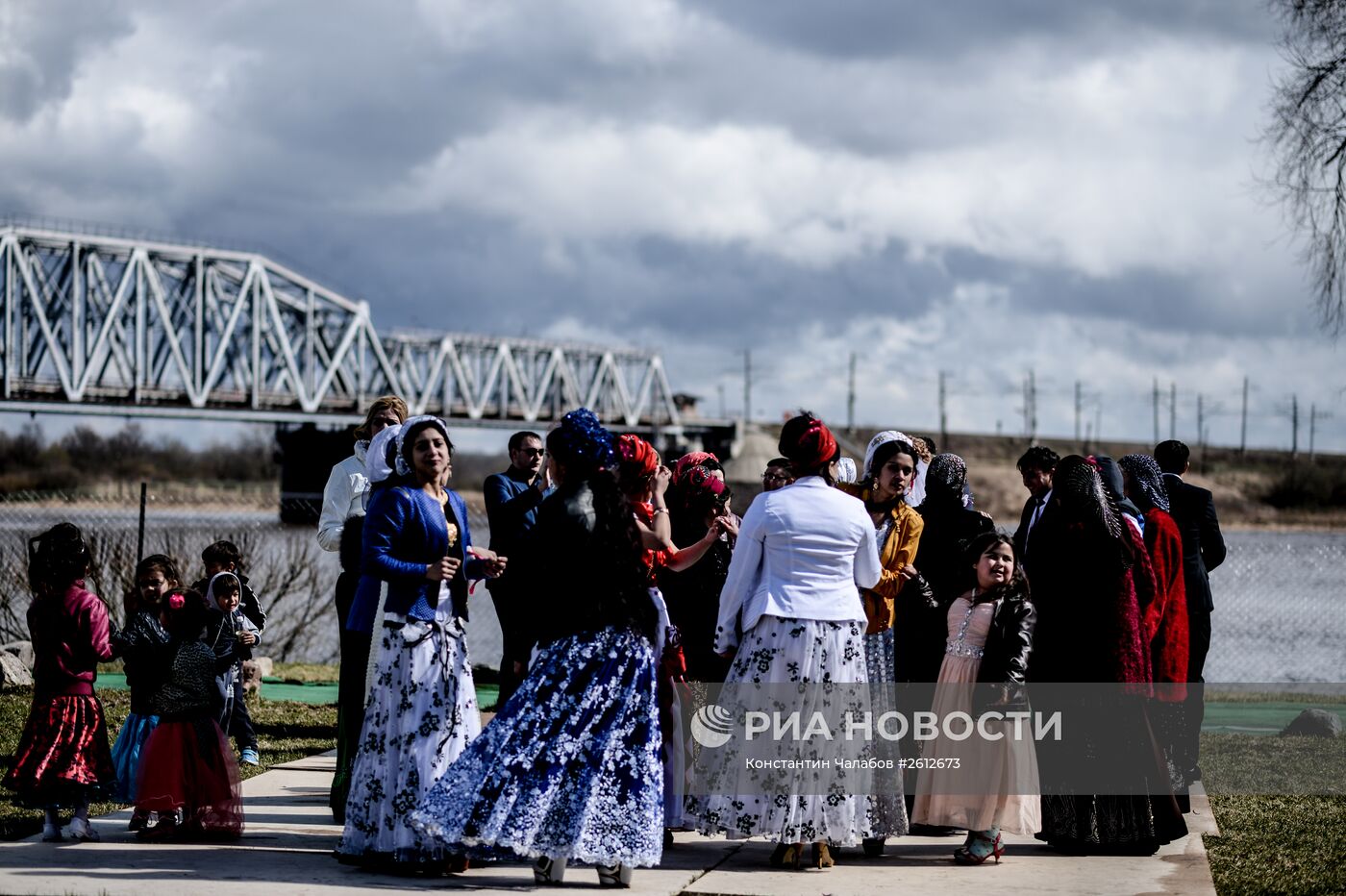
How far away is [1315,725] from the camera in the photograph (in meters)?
10.8

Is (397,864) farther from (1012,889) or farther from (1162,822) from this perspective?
(1162,822)

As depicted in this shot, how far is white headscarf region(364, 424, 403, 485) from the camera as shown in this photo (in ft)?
21.5

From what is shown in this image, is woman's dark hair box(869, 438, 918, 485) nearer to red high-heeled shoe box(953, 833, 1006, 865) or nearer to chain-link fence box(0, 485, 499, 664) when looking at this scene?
red high-heeled shoe box(953, 833, 1006, 865)

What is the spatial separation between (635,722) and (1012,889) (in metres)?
1.69

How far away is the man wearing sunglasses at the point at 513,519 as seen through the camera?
6277 mm

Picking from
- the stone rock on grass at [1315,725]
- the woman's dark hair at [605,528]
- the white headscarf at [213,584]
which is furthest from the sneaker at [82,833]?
the stone rock on grass at [1315,725]

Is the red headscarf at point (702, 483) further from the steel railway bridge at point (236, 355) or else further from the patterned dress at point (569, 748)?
the steel railway bridge at point (236, 355)

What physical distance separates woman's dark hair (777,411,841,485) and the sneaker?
3.56m

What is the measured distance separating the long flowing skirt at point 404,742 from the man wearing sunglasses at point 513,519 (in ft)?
0.93

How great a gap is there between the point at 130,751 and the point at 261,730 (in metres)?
3.44

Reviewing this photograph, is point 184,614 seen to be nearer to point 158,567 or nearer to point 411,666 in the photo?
point 158,567

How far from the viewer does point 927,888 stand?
20.4ft

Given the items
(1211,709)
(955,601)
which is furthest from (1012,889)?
(1211,709)

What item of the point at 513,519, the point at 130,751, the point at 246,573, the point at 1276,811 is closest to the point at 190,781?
the point at 130,751
